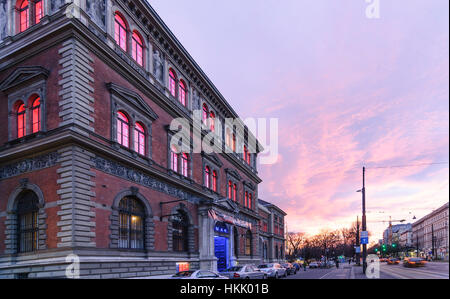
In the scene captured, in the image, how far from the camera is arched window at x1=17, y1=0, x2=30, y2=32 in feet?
73.7

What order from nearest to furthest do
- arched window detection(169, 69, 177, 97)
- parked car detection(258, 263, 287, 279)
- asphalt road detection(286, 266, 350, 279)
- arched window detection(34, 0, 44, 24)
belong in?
arched window detection(34, 0, 44, 24) < arched window detection(169, 69, 177, 97) < parked car detection(258, 263, 287, 279) < asphalt road detection(286, 266, 350, 279)

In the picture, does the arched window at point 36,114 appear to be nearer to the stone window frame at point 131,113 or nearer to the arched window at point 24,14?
the stone window frame at point 131,113

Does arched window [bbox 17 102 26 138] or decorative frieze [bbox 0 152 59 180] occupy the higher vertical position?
arched window [bbox 17 102 26 138]

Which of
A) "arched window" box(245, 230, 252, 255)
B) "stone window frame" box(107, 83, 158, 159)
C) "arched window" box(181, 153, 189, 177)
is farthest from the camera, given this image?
"arched window" box(245, 230, 252, 255)

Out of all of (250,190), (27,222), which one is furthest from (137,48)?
(250,190)

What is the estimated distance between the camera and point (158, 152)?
27.2 metres

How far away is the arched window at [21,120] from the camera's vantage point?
21.5 metres

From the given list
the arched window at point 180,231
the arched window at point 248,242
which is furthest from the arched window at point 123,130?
the arched window at point 248,242

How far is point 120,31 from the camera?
24594mm

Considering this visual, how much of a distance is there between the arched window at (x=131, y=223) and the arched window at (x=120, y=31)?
9.73 metres

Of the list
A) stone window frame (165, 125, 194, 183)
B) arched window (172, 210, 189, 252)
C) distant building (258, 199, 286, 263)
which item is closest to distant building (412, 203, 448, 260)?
distant building (258, 199, 286, 263)

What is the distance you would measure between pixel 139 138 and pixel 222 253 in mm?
18591

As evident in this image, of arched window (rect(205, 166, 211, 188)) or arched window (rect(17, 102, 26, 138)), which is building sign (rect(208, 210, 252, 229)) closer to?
arched window (rect(205, 166, 211, 188))

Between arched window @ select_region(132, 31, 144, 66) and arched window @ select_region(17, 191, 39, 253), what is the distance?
36.2 ft
